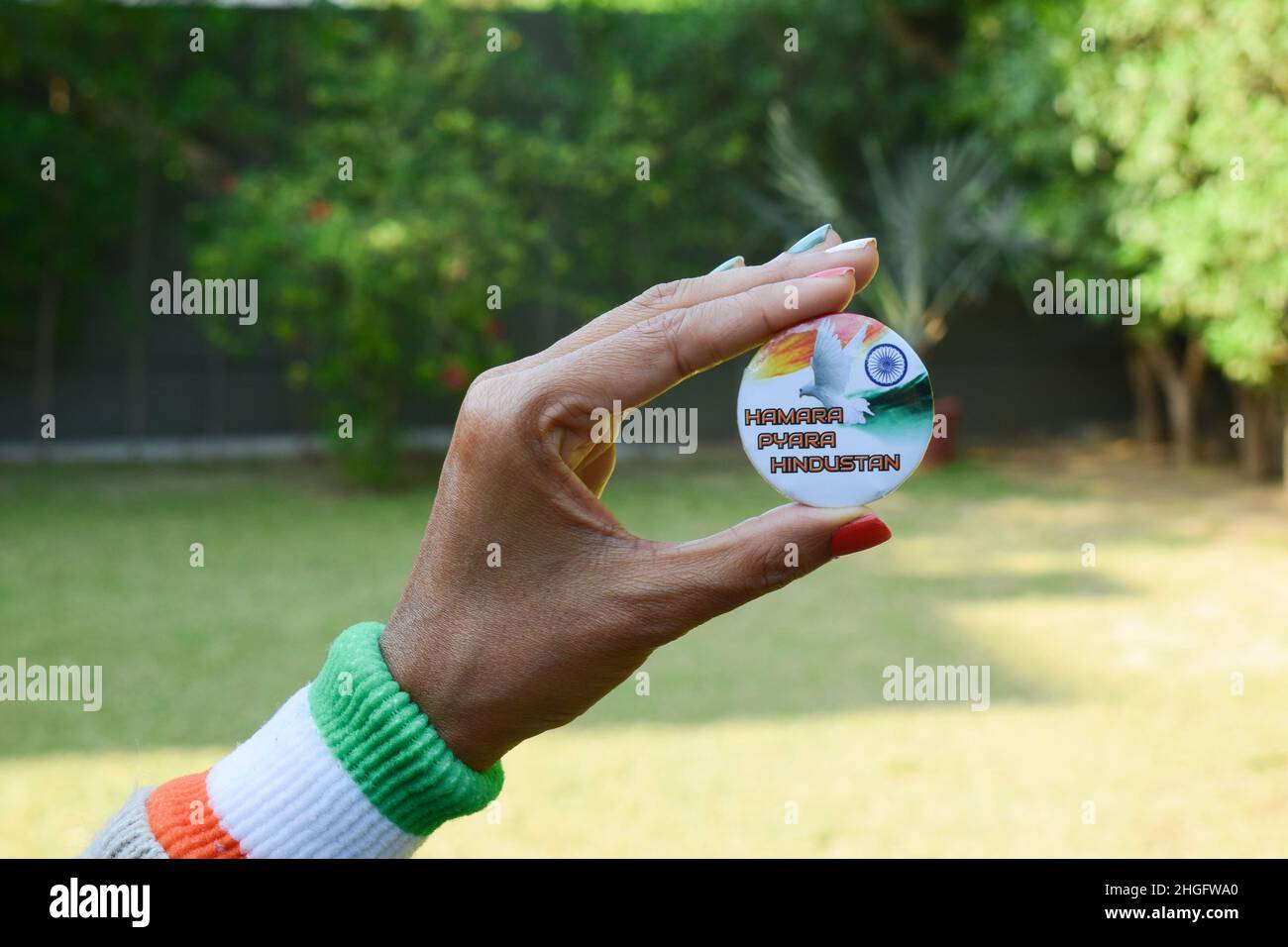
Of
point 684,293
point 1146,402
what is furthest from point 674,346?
point 1146,402

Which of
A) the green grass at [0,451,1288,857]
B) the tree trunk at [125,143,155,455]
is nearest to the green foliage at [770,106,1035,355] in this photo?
the green grass at [0,451,1288,857]

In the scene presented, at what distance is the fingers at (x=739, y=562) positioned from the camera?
1271 millimetres

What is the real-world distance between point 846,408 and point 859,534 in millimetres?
305

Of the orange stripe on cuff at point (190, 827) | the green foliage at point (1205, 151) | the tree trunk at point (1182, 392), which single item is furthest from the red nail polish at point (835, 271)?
the tree trunk at point (1182, 392)

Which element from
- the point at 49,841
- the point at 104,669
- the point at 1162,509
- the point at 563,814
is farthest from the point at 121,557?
the point at 1162,509

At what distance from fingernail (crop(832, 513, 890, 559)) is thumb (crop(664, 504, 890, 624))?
0.08 metres

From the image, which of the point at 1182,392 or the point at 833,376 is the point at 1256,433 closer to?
the point at 1182,392

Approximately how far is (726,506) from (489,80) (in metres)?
4.23

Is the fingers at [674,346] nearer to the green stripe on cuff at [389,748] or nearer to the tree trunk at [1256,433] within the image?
the green stripe on cuff at [389,748]

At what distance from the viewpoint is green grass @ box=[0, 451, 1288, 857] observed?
12.8 ft

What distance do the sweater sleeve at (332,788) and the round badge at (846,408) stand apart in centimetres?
61

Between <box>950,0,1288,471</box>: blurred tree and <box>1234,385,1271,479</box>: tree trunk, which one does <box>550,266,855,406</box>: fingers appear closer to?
<box>950,0,1288,471</box>: blurred tree

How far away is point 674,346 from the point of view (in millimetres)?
1219

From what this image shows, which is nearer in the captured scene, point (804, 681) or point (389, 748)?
point (389, 748)
